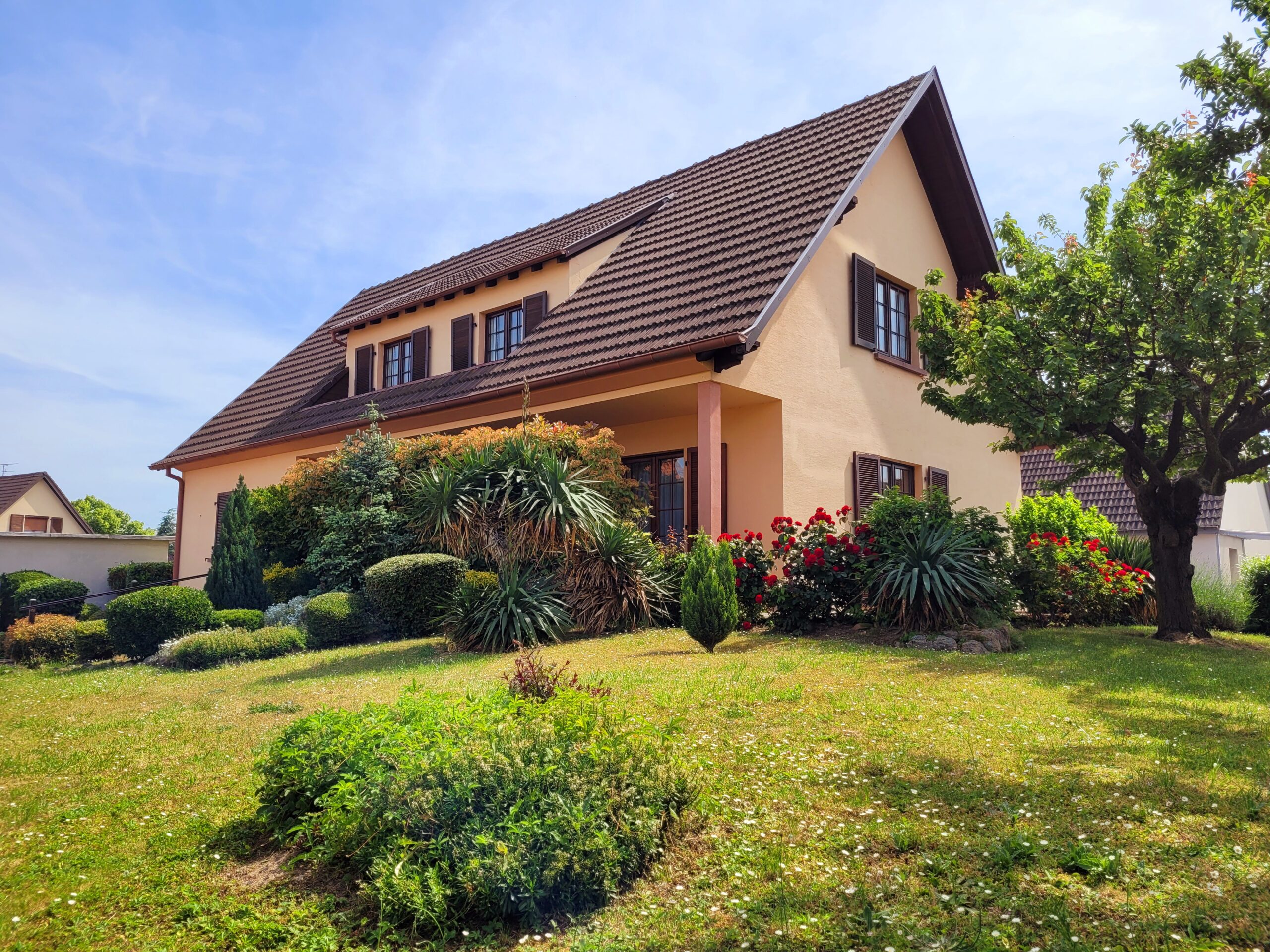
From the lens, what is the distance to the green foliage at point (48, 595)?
20438mm

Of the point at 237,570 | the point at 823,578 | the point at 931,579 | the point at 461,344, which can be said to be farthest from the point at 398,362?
the point at 931,579

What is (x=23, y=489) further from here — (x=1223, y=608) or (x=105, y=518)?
(x=1223, y=608)

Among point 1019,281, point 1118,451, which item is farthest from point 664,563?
point 1118,451

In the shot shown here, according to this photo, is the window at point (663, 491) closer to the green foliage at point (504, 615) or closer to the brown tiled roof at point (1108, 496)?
the green foliage at point (504, 615)

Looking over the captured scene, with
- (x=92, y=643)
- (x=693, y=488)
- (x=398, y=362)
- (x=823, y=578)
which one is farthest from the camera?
(x=398, y=362)

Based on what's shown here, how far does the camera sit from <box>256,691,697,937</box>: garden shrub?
3.84 meters

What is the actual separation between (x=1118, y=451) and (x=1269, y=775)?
8822 mm

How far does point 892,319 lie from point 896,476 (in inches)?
114

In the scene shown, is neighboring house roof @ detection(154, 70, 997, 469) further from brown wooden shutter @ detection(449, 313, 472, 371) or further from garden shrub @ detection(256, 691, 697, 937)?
garden shrub @ detection(256, 691, 697, 937)

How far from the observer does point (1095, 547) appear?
42.2 feet

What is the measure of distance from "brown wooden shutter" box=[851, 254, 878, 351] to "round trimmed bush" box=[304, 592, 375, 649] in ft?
29.1

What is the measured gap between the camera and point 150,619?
1271cm

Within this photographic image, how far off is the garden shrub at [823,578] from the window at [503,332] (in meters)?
8.02

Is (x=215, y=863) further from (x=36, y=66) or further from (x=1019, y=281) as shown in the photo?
(x=1019, y=281)
